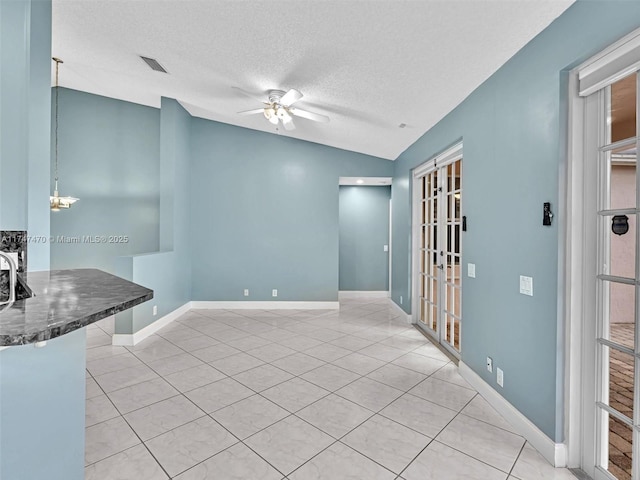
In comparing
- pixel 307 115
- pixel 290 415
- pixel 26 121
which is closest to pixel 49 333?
pixel 26 121

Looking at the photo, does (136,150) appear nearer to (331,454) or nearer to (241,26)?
(241,26)

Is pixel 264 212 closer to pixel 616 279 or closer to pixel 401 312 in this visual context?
pixel 401 312

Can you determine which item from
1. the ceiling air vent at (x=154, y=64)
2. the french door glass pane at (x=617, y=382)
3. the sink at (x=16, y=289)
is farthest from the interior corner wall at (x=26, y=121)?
the french door glass pane at (x=617, y=382)

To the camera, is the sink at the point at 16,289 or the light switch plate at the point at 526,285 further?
the light switch plate at the point at 526,285

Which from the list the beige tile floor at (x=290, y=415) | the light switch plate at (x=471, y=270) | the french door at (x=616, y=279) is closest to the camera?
the french door at (x=616, y=279)

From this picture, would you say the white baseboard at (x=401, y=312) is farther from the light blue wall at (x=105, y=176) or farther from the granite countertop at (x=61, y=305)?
the light blue wall at (x=105, y=176)

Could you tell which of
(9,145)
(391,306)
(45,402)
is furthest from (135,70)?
(391,306)

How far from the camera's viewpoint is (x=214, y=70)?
3.46 metres

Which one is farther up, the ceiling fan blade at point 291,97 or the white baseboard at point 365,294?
the ceiling fan blade at point 291,97

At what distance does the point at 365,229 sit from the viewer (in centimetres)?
681

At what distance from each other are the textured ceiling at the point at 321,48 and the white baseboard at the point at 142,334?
316 cm

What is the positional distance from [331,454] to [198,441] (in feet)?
2.81

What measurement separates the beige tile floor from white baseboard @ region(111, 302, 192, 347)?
0.10 metres

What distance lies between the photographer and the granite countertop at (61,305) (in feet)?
2.47
